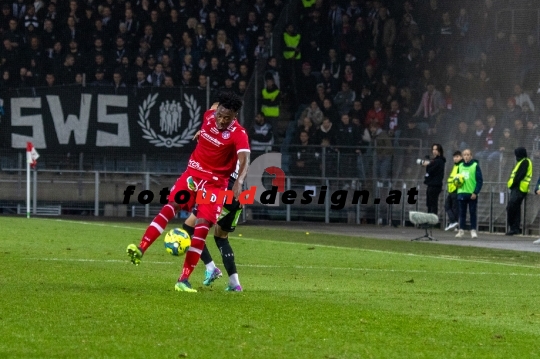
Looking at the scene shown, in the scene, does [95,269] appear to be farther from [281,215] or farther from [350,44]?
[350,44]

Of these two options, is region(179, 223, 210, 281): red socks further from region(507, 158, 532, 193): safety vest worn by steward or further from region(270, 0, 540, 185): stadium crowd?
region(270, 0, 540, 185): stadium crowd

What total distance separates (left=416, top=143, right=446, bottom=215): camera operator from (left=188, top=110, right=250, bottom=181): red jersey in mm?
17085

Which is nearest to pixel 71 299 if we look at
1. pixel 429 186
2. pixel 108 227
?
pixel 108 227

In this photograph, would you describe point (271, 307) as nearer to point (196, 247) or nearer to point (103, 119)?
point (196, 247)

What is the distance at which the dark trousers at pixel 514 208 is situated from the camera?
2755 cm

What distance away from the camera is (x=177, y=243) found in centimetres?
1134

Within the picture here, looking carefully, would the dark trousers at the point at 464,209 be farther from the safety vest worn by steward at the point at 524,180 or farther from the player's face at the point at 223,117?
the player's face at the point at 223,117

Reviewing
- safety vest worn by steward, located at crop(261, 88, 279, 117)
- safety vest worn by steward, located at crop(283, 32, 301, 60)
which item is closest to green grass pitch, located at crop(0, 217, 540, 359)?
safety vest worn by steward, located at crop(261, 88, 279, 117)

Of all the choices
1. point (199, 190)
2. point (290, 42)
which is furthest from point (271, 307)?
point (290, 42)

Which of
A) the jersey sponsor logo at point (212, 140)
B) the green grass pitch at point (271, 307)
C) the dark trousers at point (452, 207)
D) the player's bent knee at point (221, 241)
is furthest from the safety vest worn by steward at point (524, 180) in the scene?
the jersey sponsor logo at point (212, 140)

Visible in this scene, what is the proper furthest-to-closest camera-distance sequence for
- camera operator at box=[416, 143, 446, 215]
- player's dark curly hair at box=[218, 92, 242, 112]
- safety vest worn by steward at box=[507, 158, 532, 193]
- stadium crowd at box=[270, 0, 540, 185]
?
stadium crowd at box=[270, 0, 540, 185] → camera operator at box=[416, 143, 446, 215] → safety vest worn by steward at box=[507, 158, 532, 193] → player's dark curly hair at box=[218, 92, 242, 112]

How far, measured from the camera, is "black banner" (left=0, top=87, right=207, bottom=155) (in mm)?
31047

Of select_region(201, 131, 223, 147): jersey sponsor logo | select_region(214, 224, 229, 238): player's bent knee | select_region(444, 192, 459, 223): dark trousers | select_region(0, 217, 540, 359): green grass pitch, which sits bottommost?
select_region(0, 217, 540, 359): green grass pitch

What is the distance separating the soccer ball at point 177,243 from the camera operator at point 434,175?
17700mm
